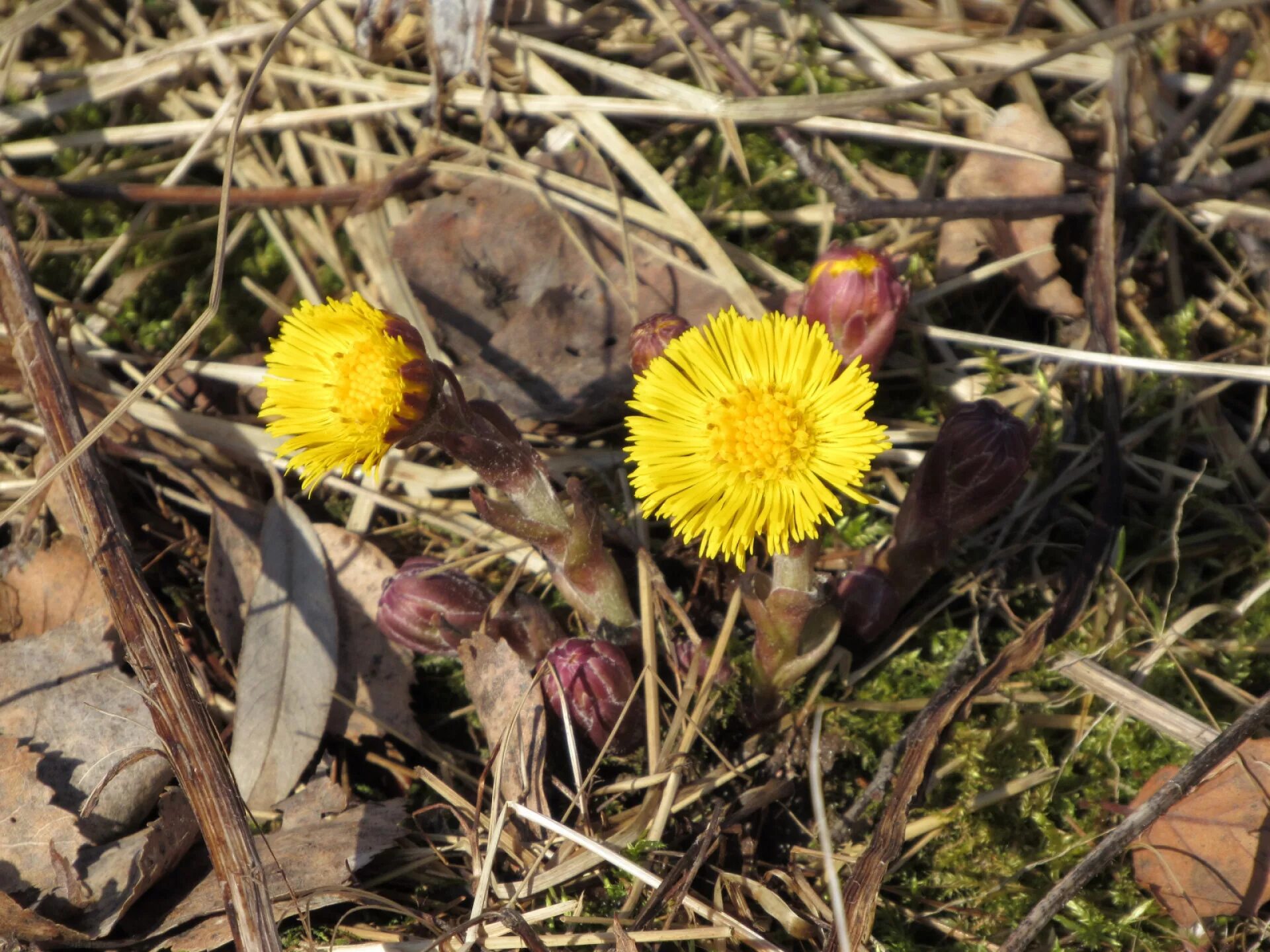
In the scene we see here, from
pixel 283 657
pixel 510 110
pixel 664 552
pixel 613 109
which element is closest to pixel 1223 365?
pixel 664 552

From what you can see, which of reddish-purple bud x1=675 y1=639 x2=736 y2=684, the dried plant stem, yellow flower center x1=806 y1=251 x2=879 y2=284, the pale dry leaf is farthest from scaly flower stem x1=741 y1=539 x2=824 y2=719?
the pale dry leaf

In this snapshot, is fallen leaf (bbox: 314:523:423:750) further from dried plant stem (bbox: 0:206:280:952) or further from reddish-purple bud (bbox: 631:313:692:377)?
reddish-purple bud (bbox: 631:313:692:377)

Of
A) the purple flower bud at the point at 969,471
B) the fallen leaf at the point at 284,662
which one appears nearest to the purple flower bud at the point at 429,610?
the fallen leaf at the point at 284,662

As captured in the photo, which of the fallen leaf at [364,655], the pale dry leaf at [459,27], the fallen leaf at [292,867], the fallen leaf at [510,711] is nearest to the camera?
the fallen leaf at [292,867]

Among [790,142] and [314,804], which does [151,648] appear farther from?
[790,142]

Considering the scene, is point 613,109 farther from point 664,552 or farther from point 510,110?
point 664,552

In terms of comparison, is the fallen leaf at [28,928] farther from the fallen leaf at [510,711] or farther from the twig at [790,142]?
the twig at [790,142]
